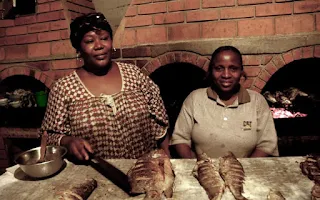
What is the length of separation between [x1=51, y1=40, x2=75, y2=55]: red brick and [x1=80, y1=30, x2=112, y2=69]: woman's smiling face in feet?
5.87

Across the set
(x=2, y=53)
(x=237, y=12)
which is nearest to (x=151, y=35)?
(x=237, y=12)

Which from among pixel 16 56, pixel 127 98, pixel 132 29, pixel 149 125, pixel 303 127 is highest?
pixel 132 29

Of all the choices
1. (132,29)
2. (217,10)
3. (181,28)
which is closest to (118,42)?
(132,29)

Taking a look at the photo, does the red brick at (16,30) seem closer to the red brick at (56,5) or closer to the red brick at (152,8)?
the red brick at (56,5)

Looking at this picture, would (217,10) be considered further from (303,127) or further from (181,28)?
(303,127)

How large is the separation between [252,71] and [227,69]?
1.02 meters

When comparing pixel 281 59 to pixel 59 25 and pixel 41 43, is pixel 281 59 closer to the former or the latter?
pixel 59 25

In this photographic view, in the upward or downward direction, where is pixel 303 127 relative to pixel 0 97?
downward

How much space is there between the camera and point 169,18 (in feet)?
12.5

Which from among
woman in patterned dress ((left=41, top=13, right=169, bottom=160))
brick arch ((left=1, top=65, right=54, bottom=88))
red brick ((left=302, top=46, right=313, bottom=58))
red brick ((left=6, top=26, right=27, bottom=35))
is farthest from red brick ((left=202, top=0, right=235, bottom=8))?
red brick ((left=6, top=26, right=27, bottom=35))

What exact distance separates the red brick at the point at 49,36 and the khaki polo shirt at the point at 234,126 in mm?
2801

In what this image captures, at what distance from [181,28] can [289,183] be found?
266cm

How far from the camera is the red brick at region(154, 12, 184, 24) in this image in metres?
3.77

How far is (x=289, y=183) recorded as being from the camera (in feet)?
5.87
